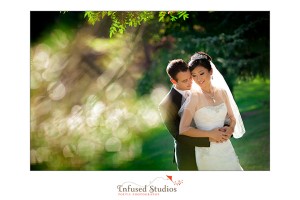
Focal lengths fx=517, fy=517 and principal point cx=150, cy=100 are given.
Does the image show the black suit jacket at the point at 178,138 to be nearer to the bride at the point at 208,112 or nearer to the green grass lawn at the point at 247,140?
the bride at the point at 208,112

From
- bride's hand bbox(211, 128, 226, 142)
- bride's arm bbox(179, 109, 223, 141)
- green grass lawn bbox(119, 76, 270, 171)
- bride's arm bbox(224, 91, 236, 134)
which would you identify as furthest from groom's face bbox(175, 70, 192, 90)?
green grass lawn bbox(119, 76, 270, 171)

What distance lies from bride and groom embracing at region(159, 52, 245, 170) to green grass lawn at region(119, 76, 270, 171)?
613 mm

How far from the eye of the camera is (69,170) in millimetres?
6270

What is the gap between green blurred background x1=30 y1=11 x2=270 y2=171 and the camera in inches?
247

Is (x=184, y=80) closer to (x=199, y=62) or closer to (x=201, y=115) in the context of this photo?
(x=199, y=62)

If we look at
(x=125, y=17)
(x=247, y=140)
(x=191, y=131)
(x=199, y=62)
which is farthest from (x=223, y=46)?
(x=191, y=131)

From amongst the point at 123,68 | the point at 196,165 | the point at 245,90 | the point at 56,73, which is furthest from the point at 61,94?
the point at 245,90

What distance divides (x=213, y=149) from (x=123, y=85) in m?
1.52

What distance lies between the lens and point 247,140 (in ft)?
21.1

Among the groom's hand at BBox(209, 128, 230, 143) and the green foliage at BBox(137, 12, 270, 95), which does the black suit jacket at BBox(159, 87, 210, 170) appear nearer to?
the groom's hand at BBox(209, 128, 230, 143)

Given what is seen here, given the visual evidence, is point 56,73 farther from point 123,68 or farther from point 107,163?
point 107,163

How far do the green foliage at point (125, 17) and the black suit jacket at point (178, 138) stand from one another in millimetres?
1010

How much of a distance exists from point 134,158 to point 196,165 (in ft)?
3.24

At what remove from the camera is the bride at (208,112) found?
544cm
